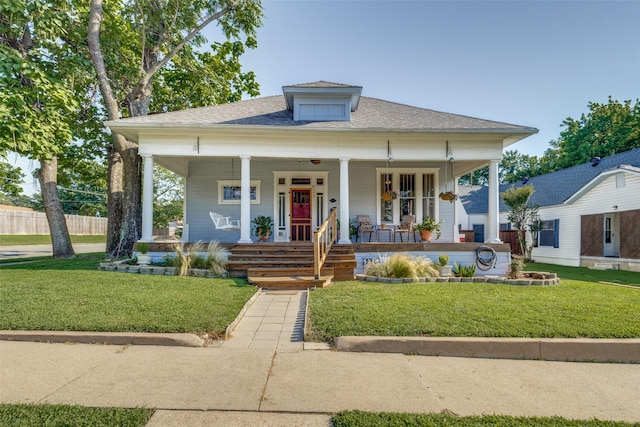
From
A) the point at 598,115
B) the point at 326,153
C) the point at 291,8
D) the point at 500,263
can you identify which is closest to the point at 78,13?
the point at 291,8

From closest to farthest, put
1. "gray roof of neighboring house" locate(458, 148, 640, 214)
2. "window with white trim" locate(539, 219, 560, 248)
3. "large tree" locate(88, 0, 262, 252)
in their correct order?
"large tree" locate(88, 0, 262, 252)
"gray roof of neighboring house" locate(458, 148, 640, 214)
"window with white trim" locate(539, 219, 560, 248)

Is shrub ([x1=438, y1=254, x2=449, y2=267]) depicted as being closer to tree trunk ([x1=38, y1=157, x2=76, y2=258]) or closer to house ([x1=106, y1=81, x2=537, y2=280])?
house ([x1=106, y1=81, x2=537, y2=280])

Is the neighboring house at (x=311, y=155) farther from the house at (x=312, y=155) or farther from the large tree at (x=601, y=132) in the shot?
the large tree at (x=601, y=132)

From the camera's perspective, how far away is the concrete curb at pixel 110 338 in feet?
13.6

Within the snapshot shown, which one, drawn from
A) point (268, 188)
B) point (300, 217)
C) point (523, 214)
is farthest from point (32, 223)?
point (523, 214)

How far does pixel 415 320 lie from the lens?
4633 mm

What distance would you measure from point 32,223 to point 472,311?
35.5 meters

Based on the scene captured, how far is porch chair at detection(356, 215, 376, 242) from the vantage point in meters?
10.6

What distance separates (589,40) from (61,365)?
17.4m

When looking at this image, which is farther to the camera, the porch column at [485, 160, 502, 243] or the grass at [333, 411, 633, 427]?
the porch column at [485, 160, 502, 243]

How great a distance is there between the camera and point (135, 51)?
42.9ft

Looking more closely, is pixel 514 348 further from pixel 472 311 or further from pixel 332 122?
pixel 332 122

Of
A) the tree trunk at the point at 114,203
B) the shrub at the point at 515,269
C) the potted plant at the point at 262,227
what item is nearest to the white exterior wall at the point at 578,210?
the shrub at the point at 515,269

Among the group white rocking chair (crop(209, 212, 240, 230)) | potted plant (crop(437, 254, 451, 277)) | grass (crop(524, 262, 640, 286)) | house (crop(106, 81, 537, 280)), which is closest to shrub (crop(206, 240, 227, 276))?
house (crop(106, 81, 537, 280))
